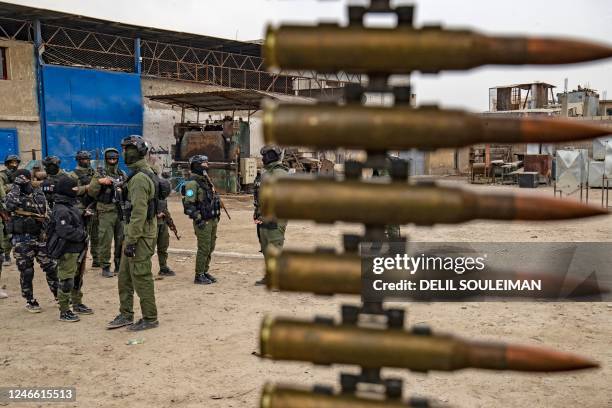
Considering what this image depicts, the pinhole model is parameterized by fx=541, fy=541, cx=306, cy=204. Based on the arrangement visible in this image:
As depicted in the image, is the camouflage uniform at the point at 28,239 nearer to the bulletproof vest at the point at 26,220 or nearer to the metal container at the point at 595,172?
the bulletproof vest at the point at 26,220

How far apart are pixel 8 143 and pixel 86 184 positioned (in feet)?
42.7

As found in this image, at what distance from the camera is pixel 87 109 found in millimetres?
22312

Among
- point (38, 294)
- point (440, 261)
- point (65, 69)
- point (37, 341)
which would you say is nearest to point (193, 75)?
point (65, 69)

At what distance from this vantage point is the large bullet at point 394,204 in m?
1.60

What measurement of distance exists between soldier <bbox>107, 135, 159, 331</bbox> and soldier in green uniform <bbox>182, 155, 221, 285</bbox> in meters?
2.13

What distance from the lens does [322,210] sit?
1626 millimetres

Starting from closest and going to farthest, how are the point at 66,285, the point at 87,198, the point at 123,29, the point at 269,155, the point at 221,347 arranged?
1. the point at 221,347
2. the point at 66,285
3. the point at 269,155
4. the point at 87,198
5. the point at 123,29

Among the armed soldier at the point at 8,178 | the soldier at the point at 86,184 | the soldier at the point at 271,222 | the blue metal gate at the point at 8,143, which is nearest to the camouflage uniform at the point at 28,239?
the soldier at the point at 86,184

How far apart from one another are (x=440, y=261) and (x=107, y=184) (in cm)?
634

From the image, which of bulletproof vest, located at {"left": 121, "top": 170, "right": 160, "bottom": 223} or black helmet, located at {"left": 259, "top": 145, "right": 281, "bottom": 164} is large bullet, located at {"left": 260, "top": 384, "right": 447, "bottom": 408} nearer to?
bulletproof vest, located at {"left": 121, "top": 170, "right": 160, "bottom": 223}

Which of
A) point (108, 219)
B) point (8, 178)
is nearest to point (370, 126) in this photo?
point (108, 219)

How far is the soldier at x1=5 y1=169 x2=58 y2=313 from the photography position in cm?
702

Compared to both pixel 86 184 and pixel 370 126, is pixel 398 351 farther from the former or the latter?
pixel 86 184

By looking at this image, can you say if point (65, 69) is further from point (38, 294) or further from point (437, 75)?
point (437, 75)
